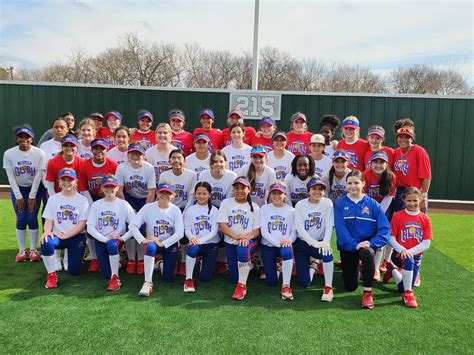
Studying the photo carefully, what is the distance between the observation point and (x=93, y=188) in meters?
5.01

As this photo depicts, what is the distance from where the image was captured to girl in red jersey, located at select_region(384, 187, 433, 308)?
4.12 m

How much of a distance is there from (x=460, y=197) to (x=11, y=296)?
34.0ft

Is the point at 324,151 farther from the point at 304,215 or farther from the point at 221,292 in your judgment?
the point at 221,292

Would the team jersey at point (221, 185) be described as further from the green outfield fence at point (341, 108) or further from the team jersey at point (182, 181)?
the green outfield fence at point (341, 108)

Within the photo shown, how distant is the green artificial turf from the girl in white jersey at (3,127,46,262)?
0.61m

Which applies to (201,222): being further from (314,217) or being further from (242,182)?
(314,217)

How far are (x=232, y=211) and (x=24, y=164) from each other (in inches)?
115

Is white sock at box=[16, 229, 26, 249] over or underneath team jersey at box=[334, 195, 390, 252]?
underneath

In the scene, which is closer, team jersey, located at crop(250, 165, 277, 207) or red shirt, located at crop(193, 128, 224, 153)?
team jersey, located at crop(250, 165, 277, 207)

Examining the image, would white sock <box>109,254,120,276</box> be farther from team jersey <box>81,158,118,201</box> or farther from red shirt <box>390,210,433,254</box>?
red shirt <box>390,210,433,254</box>

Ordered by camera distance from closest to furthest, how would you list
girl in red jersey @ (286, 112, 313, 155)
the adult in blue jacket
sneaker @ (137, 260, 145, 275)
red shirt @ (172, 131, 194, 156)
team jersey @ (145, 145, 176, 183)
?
1. the adult in blue jacket
2. sneaker @ (137, 260, 145, 275)
3. team jersey @ (145, 145, 176, 183)
4. girl in red jersey @ (286, 112, 313, 155)
5. red shirt @ (172, 131, 194, 156)

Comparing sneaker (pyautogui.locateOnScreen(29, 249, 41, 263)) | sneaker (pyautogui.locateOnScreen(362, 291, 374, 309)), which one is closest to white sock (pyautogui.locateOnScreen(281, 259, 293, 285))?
sneaker (pyautogui.locateOnScreen(362, 291, 374, 309))

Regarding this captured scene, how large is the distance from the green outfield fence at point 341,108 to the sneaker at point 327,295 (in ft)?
21.6

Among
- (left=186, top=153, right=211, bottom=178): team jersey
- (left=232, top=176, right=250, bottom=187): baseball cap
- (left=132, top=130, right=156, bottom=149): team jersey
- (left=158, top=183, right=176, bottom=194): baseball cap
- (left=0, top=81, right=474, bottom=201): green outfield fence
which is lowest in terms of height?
(left=158, top=183, right=176, bottom=194): baseball cap
